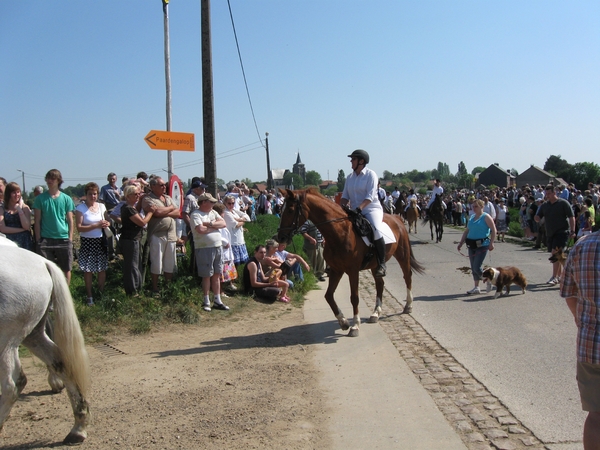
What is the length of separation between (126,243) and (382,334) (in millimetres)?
4284

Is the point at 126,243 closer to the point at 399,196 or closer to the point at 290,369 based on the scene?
the point at 290,369

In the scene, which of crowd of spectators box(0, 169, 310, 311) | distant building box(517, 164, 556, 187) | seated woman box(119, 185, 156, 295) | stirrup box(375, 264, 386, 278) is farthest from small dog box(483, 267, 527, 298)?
distant building box(517, 164, 556, 187)

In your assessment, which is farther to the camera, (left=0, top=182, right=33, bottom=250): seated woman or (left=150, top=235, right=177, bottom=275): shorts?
(left=150, top=235, right=177, bottom=275): shorts

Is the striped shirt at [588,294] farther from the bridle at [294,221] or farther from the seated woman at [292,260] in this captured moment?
the seated woman at [292,260]

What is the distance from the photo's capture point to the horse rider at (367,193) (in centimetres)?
853

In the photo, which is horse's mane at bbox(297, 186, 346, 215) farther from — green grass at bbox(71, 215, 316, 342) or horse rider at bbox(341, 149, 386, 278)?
green grass at bbox(71, 215, 316, 342)

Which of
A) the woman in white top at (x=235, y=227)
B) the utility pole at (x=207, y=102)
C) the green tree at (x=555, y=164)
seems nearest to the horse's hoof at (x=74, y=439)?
the woman in white top at (x=235, y=227)

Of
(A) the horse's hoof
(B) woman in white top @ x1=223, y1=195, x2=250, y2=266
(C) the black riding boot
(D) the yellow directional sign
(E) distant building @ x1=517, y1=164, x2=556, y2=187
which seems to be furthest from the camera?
(E) distant building @ x1=517, y1=164, x2=556, y2=187

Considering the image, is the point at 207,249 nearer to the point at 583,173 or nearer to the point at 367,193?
the point at 367,193

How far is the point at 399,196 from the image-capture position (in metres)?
30.5

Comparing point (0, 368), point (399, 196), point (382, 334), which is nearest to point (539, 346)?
point (382, 334)

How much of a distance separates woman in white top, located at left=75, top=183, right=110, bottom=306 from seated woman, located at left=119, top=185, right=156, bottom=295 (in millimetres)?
346

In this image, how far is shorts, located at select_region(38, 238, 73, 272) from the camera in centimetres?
795

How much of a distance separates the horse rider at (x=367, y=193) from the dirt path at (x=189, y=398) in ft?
6.18
